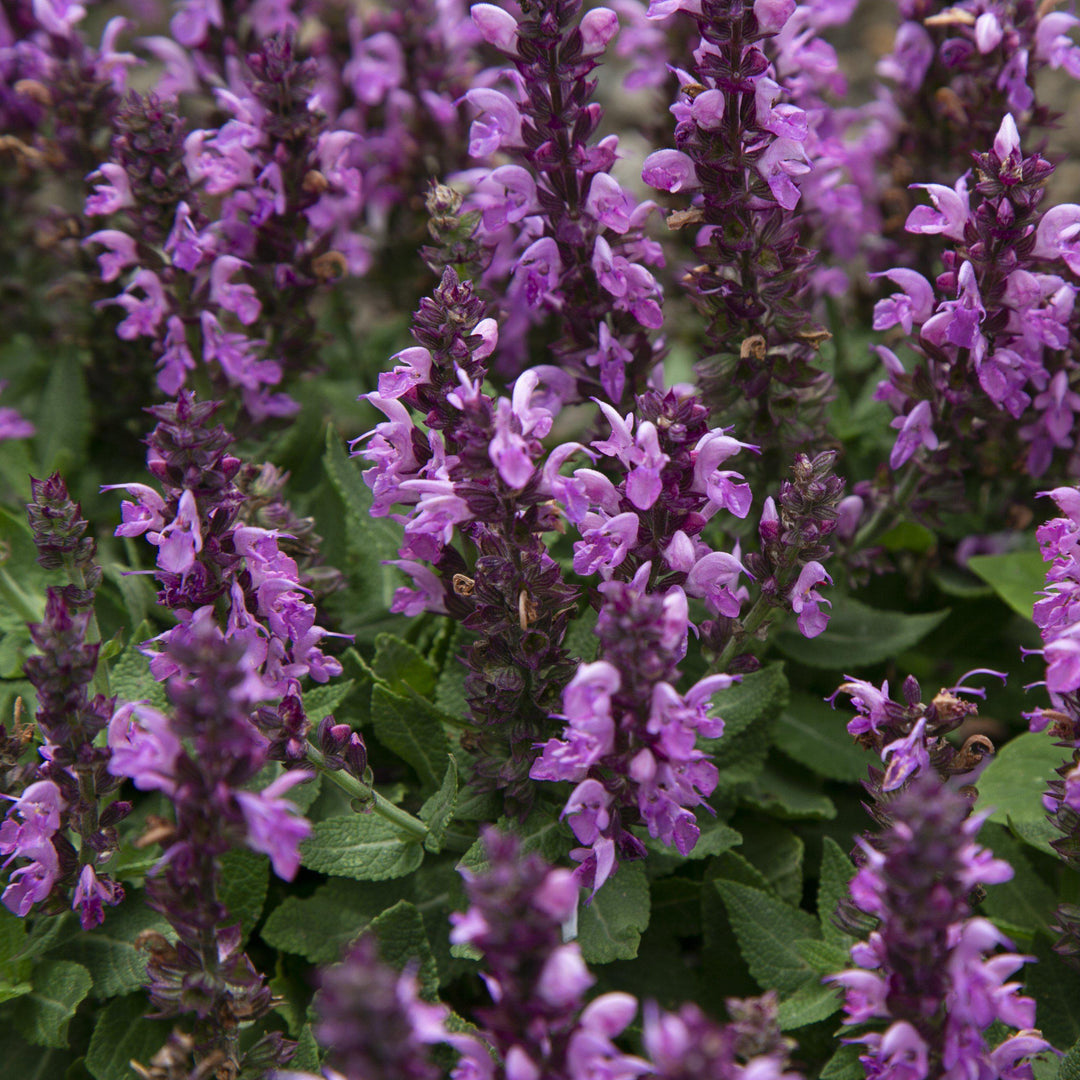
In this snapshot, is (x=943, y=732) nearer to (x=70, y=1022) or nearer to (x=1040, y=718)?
(x=1040, y=718)

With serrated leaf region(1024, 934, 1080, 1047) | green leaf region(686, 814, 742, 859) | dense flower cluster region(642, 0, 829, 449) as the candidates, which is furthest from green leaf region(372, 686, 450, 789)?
serrated leaf region(1024, 934, 1080, 1047)

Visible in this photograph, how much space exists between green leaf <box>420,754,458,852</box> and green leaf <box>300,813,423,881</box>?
7 cm

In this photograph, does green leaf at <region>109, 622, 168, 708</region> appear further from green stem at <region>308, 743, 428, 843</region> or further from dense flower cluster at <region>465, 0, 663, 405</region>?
dense flower cluster at <region>465, 0, 663, 405</region>

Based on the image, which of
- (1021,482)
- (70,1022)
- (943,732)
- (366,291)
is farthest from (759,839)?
(366,291)

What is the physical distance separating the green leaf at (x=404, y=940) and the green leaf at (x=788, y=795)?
895 millimetres

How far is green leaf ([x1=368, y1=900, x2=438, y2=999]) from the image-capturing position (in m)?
2.14

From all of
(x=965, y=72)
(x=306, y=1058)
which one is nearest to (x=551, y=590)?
(x=306, y=1058)

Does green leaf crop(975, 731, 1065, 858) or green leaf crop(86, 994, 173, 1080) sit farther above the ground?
green leaf crop(975, 731, 1065, 858)

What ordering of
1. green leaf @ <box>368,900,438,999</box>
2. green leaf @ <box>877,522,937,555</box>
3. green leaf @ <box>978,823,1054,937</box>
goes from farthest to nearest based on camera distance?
green leaf @ <box>877,522,937,555</box>
green leaf @ <box>978,823,1054,937</box>
green leaf @ <box>368,900,438,999</box>

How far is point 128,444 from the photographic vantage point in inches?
138

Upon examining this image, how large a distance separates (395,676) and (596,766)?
824 millimetres

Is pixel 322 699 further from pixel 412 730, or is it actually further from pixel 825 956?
pixel 825 956

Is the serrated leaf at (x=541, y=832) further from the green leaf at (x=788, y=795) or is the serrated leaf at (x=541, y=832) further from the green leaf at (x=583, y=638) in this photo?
the green leaf at (x=788, y=795)

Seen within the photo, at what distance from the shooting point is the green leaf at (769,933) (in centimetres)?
226
